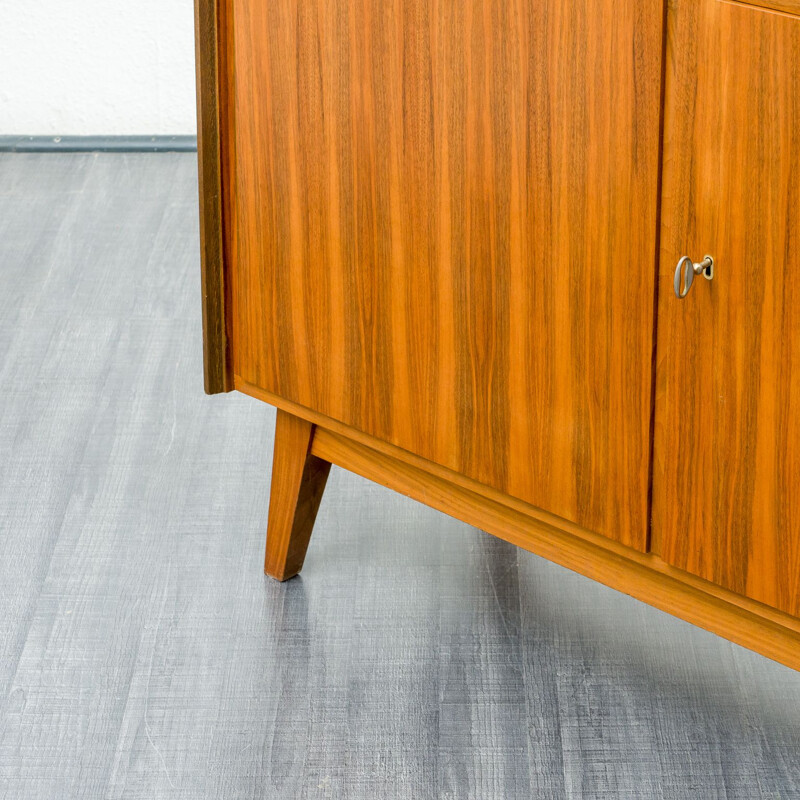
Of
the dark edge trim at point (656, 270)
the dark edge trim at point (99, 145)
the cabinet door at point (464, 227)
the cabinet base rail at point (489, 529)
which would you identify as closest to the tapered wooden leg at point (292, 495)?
the cabinet base rail at point (489, 529)

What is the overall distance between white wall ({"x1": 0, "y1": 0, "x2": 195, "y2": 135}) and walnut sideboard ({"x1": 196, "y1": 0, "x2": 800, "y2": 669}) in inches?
59.9

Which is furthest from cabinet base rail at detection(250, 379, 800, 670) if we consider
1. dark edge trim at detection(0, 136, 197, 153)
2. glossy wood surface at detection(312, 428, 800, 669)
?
dark edge trim at detection(0, 136, 197, 153)

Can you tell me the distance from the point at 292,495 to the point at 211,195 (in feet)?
1.12

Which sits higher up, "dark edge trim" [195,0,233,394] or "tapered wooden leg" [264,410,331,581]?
"dark edge trim" [195,0,233,394]

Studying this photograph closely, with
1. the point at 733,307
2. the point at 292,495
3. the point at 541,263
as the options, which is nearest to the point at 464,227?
the point at 541,263

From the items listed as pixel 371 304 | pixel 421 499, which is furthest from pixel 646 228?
pixel 421 499

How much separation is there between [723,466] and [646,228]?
17cm

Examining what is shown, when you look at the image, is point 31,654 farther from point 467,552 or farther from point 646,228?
point 646,228

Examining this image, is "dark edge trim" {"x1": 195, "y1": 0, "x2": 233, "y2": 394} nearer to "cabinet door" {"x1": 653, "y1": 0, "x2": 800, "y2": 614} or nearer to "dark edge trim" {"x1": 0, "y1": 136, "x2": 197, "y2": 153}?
"cabinet door" {"x1": 653, "y1": 0, "x2": 800, "y2": 614}

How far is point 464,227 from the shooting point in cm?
94

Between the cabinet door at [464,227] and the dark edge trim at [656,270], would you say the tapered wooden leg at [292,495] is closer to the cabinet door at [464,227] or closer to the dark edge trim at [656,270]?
the cabinet door at [464,227]

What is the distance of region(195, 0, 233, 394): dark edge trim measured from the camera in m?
1.06

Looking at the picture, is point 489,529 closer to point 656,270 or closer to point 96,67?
point 656,270

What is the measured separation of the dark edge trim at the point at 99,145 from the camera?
8.35 ft
